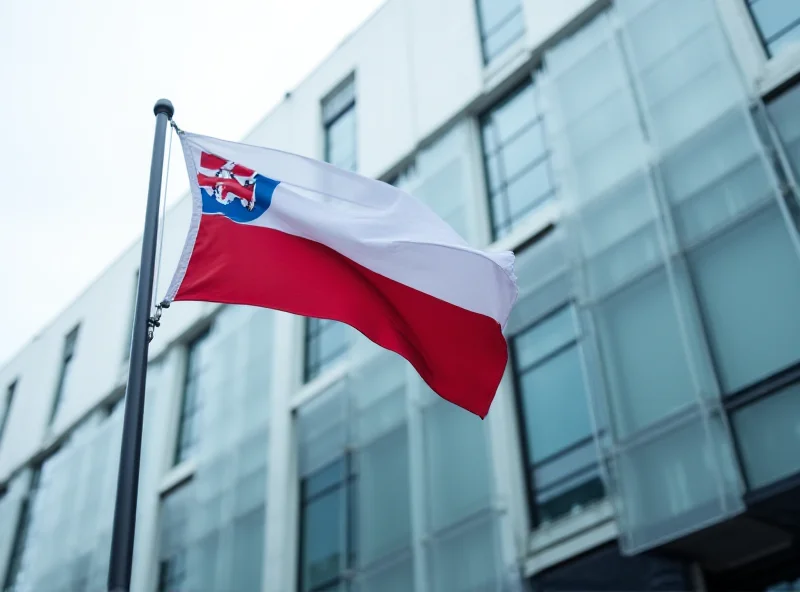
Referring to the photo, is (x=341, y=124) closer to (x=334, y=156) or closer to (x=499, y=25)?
(x=334, y=156)

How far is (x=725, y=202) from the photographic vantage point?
13.1 m

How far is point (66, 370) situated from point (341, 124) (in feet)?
43.8

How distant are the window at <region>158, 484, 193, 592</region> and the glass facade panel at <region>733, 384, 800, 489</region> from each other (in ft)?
43.1

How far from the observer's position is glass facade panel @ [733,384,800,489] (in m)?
11.1

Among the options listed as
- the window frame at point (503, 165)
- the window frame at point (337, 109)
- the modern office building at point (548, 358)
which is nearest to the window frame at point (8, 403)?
the modern office building at point (548, 358)

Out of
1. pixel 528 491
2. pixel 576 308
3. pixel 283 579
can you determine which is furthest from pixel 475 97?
pixel 283 579

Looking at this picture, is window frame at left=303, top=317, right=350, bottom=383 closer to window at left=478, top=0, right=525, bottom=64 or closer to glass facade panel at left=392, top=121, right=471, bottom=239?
glass facade panel at left=392, top=121, right=471, bottom=239

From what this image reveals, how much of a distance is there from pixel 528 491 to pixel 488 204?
A: 5642 mm

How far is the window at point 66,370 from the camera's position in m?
30.7

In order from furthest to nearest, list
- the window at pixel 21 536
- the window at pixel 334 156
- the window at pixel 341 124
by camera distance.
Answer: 1. the window at pixel 21 536
2. the window at pixel 341 124
3. the window at pixel 334 156

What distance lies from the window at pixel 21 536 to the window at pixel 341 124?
13.8 metres

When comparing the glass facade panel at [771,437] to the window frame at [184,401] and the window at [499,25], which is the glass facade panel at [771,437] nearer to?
the window at [499,25]

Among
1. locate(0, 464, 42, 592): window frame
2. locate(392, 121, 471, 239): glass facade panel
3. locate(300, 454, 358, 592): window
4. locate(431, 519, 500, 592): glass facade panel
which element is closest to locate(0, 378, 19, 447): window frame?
locate(0, 464, 42, 592): window frame

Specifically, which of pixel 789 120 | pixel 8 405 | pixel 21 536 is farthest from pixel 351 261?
pixel 8 405
